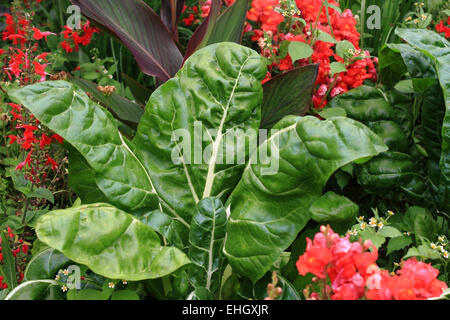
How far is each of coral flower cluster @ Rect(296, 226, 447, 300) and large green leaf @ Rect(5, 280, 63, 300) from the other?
698 mm

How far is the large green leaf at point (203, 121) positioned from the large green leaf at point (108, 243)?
275 millimetres

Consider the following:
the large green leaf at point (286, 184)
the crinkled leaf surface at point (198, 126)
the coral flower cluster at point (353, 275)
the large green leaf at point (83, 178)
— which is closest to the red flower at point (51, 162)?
the large green leaf at point (83, 178)


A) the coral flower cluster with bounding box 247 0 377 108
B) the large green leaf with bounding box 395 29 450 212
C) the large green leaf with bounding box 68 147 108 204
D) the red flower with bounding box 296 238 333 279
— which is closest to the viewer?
the red flower with bounding box 296 238 333 279

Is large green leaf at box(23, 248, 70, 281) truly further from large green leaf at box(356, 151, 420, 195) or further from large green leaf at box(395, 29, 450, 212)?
large green leaf at box(395, 29, 450, 212)

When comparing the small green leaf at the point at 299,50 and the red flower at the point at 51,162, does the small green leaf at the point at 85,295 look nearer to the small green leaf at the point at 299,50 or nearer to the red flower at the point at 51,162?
the red flower at the point at 51,162

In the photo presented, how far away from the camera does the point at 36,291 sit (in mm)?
1285

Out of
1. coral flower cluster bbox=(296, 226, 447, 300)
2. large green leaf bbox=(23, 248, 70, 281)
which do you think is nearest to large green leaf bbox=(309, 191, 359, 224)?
coral flower cluster bbox=(296, 226, 447, 300)

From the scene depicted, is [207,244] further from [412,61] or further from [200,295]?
[412,61]

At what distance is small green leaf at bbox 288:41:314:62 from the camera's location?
162 cm

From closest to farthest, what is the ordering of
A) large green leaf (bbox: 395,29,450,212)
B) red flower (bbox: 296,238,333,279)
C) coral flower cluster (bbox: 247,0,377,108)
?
1. red flower (bbox: 296,238,333,279)
2. large green leaf (bbox: 395,29,450,212)
3. coral flower cluster (bbox: 247,0,377,108)

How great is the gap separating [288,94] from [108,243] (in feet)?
2.85

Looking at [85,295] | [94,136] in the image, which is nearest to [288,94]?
[94,136]

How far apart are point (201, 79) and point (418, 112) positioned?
923mm
